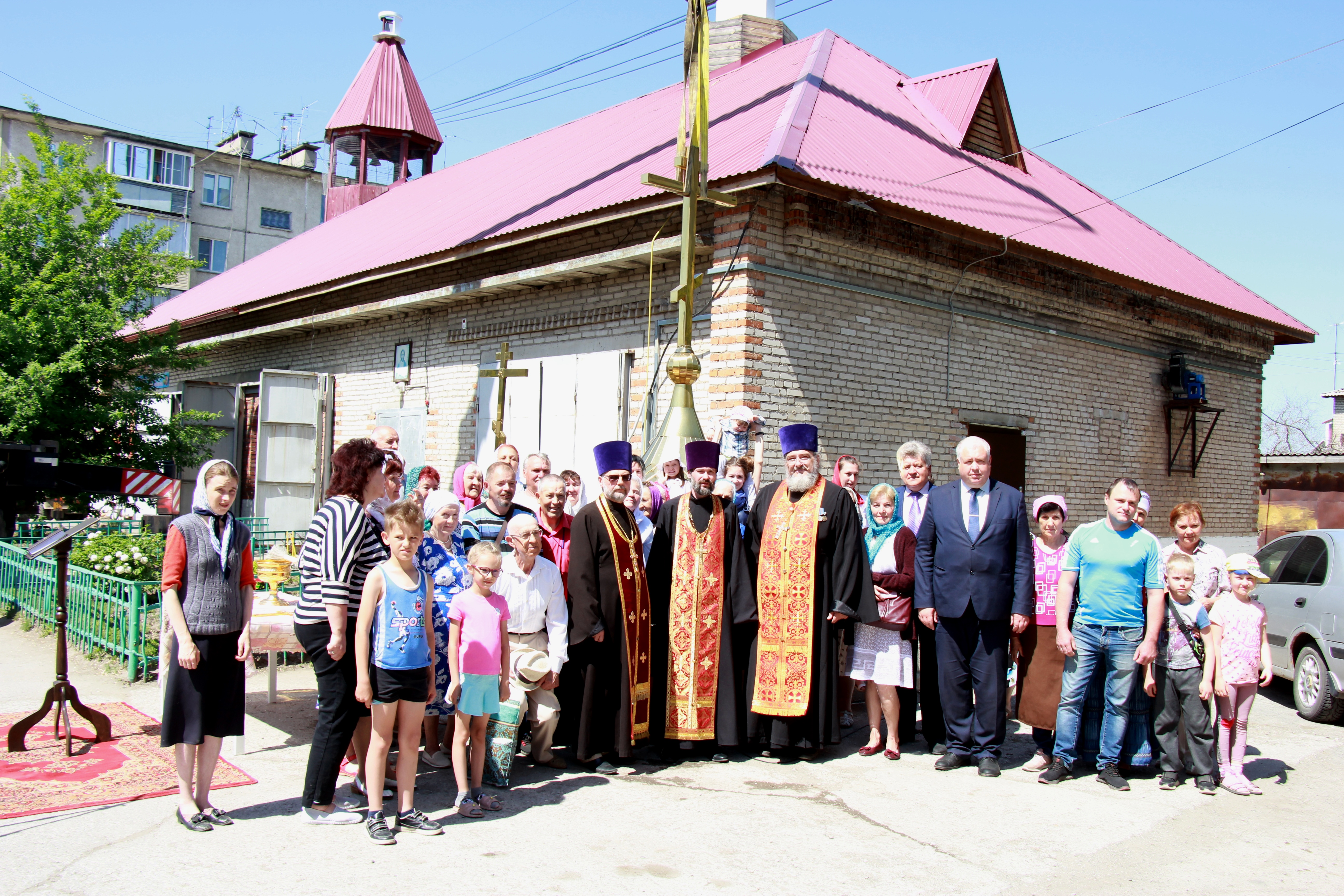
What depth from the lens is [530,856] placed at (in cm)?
411

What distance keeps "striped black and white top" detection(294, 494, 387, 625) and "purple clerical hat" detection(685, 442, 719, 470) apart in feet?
6.88

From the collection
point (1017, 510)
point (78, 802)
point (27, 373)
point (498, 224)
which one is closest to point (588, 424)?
point (498, 224)

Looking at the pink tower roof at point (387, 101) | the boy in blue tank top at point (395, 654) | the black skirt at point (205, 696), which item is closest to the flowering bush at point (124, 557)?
the black skirt at point (205, 696)

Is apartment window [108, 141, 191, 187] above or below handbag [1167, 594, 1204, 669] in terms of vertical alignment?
above

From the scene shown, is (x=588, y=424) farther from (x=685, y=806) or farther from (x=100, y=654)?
(x=685, y=806)

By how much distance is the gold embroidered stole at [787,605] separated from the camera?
576cm

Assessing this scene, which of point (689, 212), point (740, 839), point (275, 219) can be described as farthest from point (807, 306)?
point (275, 219)

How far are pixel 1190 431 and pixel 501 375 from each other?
29.8ft

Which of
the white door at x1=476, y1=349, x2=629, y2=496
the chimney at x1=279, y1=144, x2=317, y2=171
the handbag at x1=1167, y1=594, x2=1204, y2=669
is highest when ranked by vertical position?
the chimney at x1=279, y1=144, x2=317, y2=171

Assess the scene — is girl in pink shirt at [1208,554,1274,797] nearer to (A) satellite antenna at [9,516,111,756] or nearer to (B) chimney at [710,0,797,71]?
(A) satellite antenna at [9,516,111,756]

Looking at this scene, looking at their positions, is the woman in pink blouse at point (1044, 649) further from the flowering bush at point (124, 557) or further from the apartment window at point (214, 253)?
the apartment window at point (214, 253)

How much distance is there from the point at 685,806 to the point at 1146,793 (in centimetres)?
250

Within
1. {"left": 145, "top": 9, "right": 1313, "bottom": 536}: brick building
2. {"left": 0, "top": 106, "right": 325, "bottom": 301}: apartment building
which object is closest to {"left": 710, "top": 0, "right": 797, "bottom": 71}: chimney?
{"left": 145, "top": 9, "right": 1313, "bottom": 536}: brick building

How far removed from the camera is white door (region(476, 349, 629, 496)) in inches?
404
